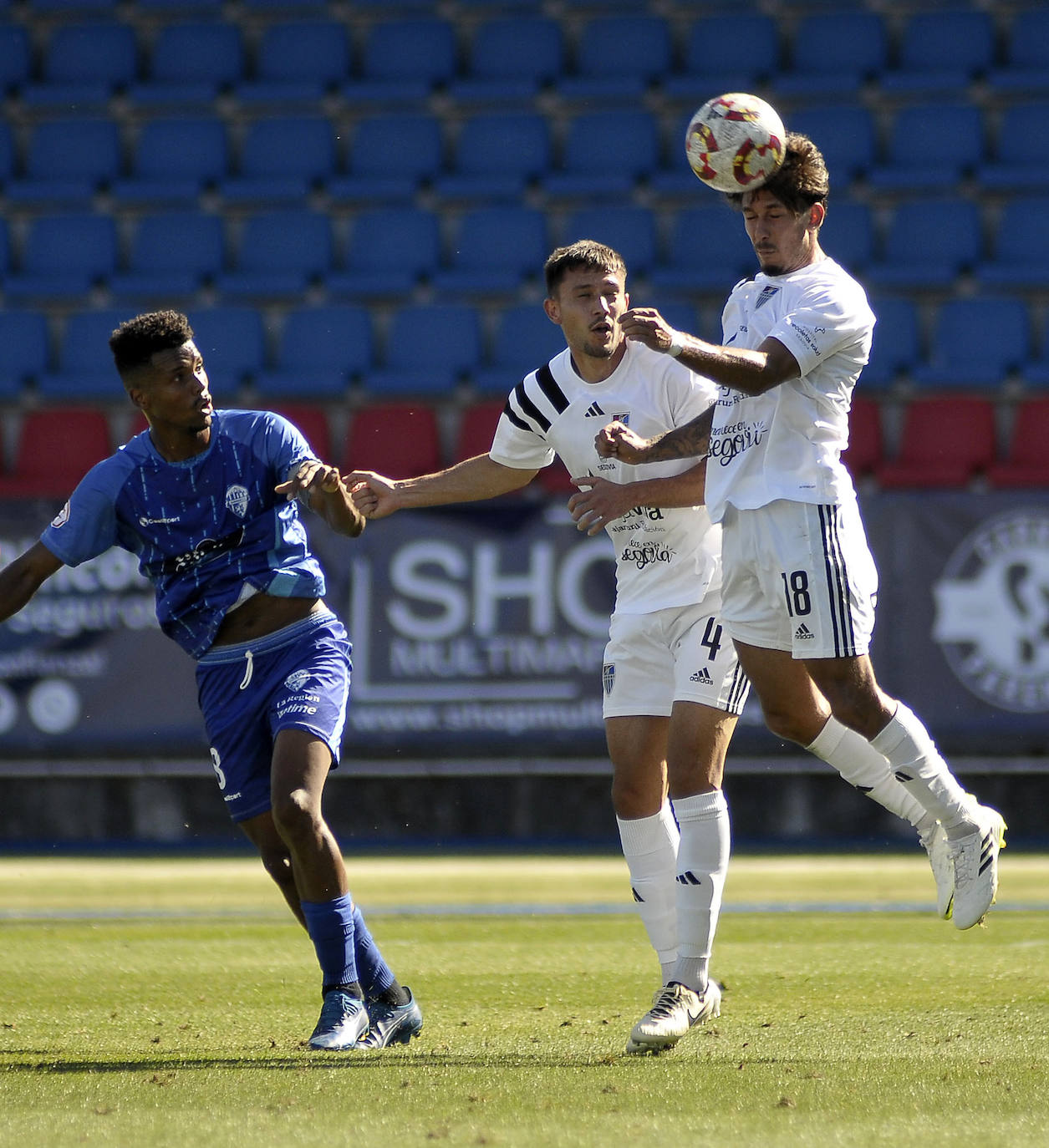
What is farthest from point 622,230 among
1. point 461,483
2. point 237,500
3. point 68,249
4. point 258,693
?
point 258,693

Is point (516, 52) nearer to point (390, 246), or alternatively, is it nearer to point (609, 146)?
point (609, 146)

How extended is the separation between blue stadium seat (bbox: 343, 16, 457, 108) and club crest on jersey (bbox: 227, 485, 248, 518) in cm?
1103

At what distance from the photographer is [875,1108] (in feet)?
12.2

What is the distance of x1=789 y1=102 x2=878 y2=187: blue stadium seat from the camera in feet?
47.8

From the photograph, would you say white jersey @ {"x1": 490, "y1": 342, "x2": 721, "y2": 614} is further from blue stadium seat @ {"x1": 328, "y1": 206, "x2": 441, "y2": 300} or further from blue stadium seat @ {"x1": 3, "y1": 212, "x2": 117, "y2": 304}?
blue stadium seat @ {"x1": 3, "y1": 212, "x2": 117, "y2": 304}

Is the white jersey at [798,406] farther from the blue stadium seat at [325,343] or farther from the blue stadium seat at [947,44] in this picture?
the blue stadium seat at [947,44]

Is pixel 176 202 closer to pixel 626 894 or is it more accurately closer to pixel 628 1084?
pixel 626 894

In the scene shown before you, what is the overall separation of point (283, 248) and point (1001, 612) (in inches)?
283

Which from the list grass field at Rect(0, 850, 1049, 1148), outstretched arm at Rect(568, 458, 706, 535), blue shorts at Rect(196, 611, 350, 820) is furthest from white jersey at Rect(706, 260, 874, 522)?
grass field at Rect(0, 850, 1049, 1148)

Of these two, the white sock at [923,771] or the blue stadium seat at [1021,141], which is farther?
the blue stadium seat at [1021,141]

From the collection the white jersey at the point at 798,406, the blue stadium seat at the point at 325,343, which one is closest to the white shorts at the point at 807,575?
the white jersey at the point at 798,406

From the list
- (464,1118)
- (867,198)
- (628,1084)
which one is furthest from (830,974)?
(867,198)

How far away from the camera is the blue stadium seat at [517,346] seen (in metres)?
13.4

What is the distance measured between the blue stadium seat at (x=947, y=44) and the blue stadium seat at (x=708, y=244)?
2107 mm
